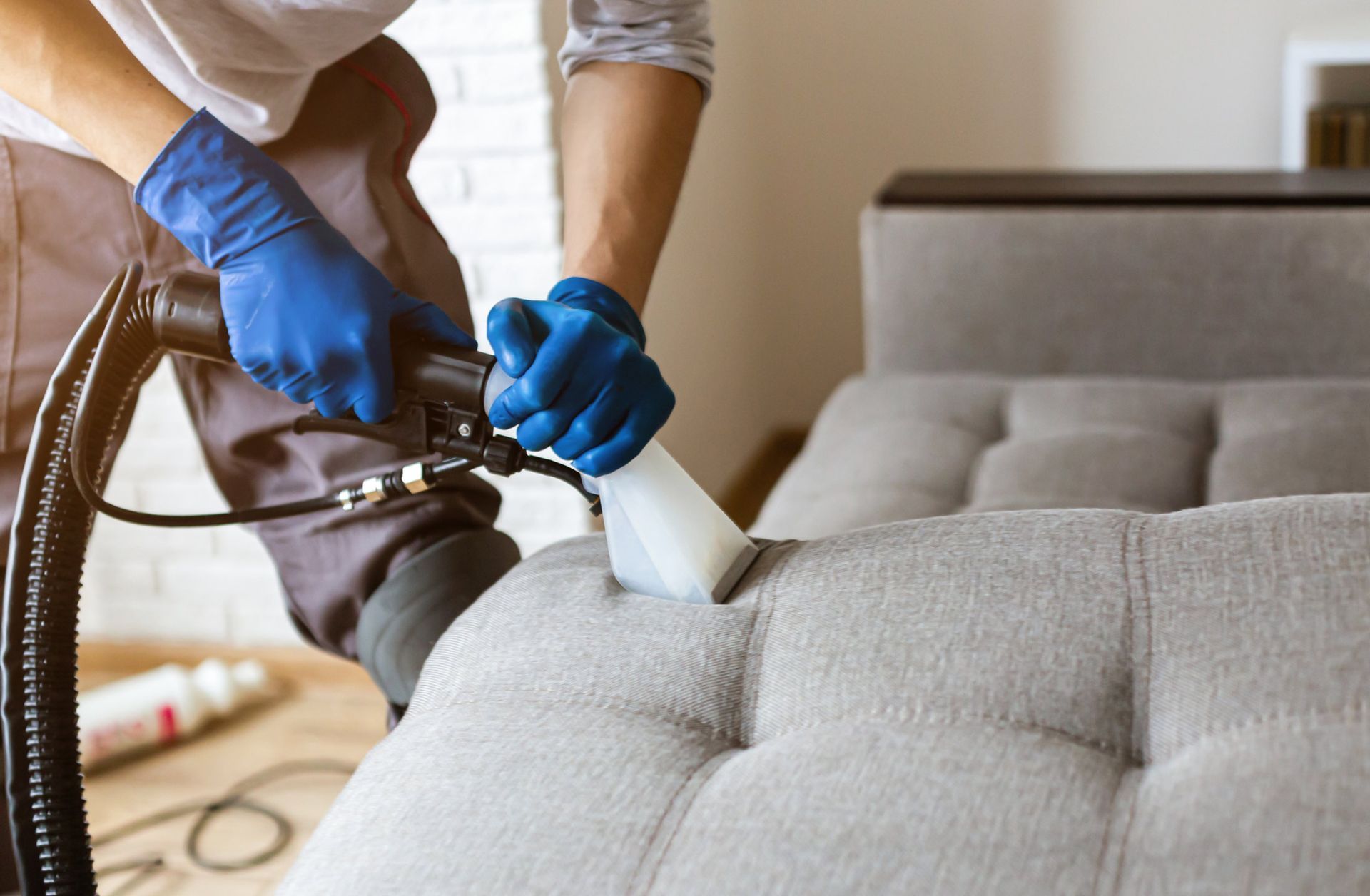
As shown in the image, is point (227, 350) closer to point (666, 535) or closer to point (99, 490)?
point (99, 490)

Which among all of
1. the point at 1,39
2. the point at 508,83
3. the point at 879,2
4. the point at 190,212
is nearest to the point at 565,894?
the point at 190,212

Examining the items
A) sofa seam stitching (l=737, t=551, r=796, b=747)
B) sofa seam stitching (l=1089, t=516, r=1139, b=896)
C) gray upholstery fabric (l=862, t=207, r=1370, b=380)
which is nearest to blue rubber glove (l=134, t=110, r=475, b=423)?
sofa seam stitching (l=737, t=551, r=796, b=747)

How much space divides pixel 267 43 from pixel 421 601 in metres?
0.45

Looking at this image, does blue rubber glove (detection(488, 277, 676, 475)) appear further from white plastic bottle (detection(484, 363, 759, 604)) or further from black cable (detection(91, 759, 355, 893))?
black cable (detection(91, 759, 355, 893))

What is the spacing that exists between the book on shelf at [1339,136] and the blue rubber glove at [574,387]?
1.93m

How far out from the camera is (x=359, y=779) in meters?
0.62

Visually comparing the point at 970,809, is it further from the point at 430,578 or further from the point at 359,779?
the point at 430,578

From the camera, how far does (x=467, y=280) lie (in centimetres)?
177

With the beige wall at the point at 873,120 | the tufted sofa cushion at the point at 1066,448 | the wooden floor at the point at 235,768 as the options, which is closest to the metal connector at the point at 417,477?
the tufted sofa cushion at the point at 1066,448

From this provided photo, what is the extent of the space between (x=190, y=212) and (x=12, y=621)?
0.97ft

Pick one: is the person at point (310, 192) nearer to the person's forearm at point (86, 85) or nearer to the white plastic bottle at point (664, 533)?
the person's forearm at point (86, 85)

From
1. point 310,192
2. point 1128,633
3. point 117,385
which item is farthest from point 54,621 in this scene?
point 1128,633

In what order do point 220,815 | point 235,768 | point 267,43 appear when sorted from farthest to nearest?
point 235,768 < point 220,815 < point 267,43

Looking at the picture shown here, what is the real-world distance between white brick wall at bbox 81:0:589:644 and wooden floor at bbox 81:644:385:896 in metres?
0.06
